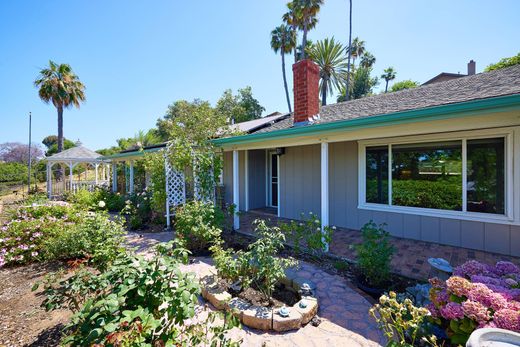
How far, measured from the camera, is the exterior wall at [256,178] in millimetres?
9508

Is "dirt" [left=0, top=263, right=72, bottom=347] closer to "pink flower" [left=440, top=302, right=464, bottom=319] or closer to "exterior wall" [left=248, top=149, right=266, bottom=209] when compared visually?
"pink flower" [left=440, top=302, right=464, bottom=319]

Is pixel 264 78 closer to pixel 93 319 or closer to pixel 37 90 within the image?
pixel 37 90

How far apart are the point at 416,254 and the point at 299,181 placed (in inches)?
148

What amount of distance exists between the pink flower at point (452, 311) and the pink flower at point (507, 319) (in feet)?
0.70

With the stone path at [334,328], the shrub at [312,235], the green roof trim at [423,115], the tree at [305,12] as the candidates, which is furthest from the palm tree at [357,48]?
the stone path at [334,328]

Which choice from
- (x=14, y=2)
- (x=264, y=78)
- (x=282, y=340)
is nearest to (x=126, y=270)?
(x=282, y=340)

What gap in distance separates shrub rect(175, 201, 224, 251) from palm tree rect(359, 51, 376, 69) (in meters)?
30.4

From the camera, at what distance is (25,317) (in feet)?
9.73

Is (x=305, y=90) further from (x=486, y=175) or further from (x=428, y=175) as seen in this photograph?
(x=486, y=175)

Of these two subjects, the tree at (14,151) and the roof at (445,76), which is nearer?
the roof at (445,76)

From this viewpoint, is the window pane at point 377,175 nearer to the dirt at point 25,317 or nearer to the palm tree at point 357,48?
the dirt at point 25,317

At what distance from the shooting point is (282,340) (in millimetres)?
2607

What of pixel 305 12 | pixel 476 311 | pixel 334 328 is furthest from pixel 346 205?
pixel 305 12

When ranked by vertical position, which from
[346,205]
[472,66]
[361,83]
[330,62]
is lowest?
[346,205]
